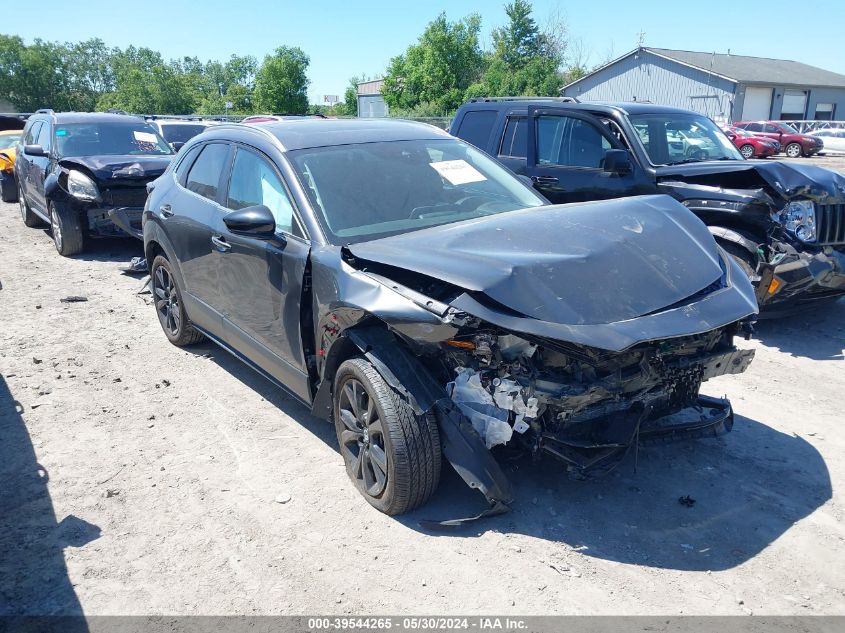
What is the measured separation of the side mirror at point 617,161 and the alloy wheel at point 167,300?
4201 millimetres

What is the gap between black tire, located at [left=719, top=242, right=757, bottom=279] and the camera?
5.89 m

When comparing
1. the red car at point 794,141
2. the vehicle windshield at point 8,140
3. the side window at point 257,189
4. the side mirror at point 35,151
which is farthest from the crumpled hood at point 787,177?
the red car at point 794,141

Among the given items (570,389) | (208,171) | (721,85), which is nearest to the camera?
(570,389)

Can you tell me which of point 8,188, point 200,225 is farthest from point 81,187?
point 8,188

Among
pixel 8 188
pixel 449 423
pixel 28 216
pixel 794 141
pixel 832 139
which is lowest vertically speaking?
pixel 28 216

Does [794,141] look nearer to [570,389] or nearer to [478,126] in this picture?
[478,126]

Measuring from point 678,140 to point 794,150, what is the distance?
30.9 m

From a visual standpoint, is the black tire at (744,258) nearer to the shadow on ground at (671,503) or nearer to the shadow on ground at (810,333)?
the shadow on ground at (810,333)

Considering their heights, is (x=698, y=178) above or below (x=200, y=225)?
above

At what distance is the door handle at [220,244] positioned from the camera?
4577 mm

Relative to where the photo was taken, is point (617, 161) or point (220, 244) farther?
point (617, 161)

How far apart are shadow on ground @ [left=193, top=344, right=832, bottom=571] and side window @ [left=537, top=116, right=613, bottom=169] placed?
3731mm

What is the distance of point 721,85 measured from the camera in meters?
45.9

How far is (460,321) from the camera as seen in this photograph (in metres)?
2.99
